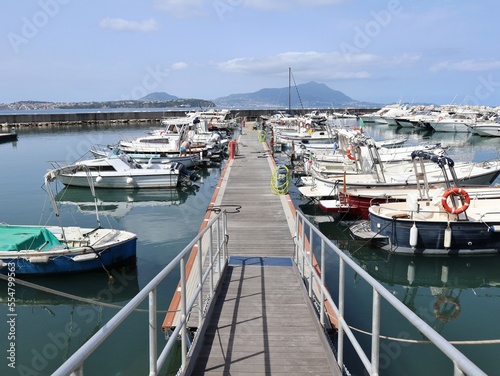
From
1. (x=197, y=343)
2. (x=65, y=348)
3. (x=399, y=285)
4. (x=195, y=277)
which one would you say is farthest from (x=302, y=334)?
(x=399, y=285)

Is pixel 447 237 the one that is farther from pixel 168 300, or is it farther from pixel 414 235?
pixel 168 300

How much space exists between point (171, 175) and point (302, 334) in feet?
59.3

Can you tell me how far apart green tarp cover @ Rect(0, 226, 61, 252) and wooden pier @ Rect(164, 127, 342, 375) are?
467cm

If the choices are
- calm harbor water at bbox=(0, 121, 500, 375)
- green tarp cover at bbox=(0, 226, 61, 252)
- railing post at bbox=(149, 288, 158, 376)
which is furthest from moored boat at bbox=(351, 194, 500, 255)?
railing post at bbox=(149, 288, 158, 376)

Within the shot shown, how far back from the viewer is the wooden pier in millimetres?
4570

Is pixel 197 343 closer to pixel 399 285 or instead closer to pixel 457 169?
pixel 399 285

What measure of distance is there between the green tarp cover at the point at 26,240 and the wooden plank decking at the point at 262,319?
4.68m

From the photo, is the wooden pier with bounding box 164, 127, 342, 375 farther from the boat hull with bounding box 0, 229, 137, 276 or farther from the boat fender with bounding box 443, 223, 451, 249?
the boat fender with bounding box 443, 223, 451, 249

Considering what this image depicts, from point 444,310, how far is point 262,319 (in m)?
5.99

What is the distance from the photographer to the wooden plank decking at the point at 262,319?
457 cm

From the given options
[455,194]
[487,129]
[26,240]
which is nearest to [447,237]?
[455,194]

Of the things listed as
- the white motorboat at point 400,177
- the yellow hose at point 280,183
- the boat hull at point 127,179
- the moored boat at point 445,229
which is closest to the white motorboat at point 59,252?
the yellow hose at point 280,183

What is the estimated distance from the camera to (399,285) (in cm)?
1121

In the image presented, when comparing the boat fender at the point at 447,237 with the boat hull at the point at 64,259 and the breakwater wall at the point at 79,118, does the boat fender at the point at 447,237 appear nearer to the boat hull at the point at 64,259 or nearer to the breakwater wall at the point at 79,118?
the boat hull at the point at 64,259
